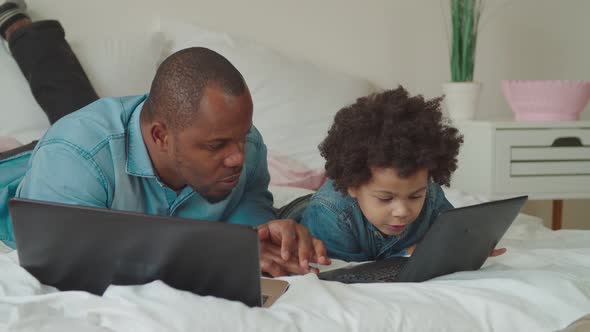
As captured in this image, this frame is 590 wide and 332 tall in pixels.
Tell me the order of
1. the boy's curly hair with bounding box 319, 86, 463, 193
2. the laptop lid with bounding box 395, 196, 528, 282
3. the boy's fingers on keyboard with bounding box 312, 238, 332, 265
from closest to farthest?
1. the laptop lid with bounding box 395, 196, 528, 282
2. the boy's fingers on keyboard with bounding box 312, 238, 332, 265
3. the boy's curly hair with bounding box 319, 86, 463, 193

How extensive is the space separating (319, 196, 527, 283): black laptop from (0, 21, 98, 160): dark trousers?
119 cm

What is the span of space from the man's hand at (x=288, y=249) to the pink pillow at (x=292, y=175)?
0.82 metres

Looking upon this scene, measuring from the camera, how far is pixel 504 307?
0.79m

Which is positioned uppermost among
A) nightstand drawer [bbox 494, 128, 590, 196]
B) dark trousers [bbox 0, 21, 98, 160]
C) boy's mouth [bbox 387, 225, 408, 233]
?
dark trousers [bbox 0, 21, 98, 160]

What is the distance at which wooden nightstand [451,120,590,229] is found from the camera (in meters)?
2.18

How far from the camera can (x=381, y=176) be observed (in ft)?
4.16

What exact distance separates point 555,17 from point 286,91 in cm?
119

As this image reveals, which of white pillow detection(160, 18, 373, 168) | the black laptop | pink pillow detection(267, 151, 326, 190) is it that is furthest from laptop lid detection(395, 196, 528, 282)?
white pillow detection(160, 18, 373, 168)

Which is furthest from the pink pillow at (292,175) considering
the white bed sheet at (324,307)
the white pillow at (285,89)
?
the white bed sheet at (324,307)

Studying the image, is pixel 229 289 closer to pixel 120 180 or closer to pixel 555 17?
pixel 120 180

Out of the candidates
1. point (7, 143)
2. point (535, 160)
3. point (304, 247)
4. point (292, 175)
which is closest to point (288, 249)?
point (304, 247)

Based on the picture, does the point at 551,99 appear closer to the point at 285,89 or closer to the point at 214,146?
the point at 285,89

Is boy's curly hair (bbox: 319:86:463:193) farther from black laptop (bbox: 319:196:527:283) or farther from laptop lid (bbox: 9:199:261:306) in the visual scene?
laptop lid (bbox: 9:199:261:306)

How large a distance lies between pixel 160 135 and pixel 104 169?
0.12 metres
